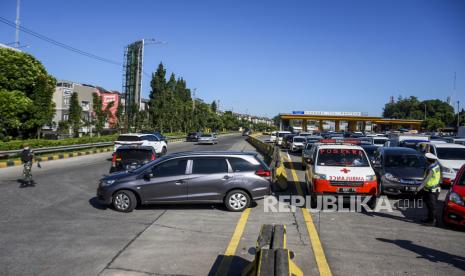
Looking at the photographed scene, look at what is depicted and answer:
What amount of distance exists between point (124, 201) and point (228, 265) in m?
4.83

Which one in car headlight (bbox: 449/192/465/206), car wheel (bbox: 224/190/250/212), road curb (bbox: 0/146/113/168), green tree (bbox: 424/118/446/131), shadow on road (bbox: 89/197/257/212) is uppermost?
green tree (bbox: 424/118/446/131)

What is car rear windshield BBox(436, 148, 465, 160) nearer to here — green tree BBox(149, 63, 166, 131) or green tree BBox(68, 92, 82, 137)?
green tree BBox(68, 92, 82, 137)

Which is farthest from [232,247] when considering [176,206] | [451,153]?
[451,153]

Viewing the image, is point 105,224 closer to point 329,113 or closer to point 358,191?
point 358,191

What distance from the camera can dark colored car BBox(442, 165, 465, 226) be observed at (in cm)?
825

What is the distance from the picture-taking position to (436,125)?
110312 mm

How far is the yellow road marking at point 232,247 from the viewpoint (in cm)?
590

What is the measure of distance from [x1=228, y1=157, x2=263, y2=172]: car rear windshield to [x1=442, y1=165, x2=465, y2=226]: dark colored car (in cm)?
442

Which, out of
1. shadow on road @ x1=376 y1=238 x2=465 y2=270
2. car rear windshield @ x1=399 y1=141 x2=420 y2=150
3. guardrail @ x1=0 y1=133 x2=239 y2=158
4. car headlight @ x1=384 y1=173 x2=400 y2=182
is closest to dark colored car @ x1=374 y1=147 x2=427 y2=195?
car headlight @ x1=384 y1=173 x2=400 y2=182

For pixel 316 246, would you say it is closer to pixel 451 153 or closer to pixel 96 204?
pixel 96 204

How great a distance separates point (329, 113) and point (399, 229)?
83.5 metres

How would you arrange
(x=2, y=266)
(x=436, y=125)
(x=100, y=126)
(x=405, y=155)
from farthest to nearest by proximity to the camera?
(x=436, y=125)
(x=100, y=126)
(x=405, y=155)
(x=2, y=266)

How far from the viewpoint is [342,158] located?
11.7 metres

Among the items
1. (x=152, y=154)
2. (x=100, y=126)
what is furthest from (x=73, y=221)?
(x=100, y=126)
